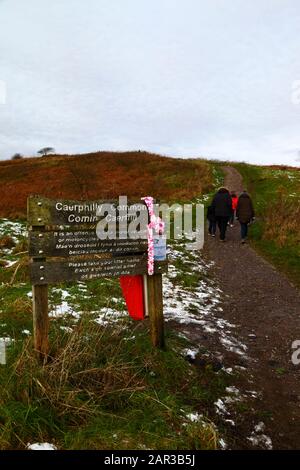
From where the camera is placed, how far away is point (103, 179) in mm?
32906

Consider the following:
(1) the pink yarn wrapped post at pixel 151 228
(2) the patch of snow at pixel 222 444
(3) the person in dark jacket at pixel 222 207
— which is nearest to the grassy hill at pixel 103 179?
(3) the person in dark jacket at pixel 222 207

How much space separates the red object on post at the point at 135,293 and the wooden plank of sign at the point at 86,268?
279 mm

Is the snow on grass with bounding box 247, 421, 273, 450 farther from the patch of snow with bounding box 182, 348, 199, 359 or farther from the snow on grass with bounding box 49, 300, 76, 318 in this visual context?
the snow on grass with bounding box 49, 300, 76, 318

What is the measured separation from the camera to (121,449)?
352 centimetres

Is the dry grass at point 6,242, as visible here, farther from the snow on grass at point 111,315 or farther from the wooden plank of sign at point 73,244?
the wooden plank of sign at point 73,244

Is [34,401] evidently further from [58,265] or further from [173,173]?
[173,173]

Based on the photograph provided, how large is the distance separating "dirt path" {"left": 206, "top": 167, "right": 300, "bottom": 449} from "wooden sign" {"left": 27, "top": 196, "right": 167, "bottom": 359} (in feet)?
4.95

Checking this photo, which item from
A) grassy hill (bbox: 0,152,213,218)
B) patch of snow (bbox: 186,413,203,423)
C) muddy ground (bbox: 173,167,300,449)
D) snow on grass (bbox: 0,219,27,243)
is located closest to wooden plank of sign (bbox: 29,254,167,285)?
muddy ground (bbox: 173,167,300,449)

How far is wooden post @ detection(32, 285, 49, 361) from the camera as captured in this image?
4.59m

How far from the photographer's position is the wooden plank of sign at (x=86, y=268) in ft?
15.3

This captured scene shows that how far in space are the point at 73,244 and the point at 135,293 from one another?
1.37 meters

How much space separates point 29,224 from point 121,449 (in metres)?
2.50

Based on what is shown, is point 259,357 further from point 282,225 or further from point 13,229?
point 13,229

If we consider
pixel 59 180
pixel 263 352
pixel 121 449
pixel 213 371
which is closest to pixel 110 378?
pixel 121 449
